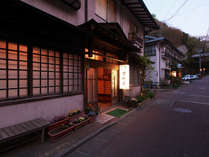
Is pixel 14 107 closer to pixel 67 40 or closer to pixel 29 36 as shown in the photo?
pixel 29 36

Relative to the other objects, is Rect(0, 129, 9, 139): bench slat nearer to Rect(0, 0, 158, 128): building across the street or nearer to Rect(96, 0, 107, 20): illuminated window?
Rect(0, 0, 158, 128): building across the street

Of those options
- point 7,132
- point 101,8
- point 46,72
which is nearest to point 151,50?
point 101,8

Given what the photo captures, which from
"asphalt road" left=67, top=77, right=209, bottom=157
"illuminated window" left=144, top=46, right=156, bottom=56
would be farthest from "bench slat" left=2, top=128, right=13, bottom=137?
"illuminated window" left=144, top=46, right=156, bottom=56

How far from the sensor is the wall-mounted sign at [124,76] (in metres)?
9.66

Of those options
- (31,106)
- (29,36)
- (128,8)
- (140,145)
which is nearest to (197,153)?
(140,145)

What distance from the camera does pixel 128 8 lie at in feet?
36.6

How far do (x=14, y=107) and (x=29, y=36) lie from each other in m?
2.61

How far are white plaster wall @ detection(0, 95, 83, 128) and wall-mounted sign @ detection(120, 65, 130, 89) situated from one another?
4291 mm

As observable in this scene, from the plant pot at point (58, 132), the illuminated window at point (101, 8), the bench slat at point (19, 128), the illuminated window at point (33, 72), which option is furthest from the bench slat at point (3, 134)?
the illuminated window at point (101, 8)

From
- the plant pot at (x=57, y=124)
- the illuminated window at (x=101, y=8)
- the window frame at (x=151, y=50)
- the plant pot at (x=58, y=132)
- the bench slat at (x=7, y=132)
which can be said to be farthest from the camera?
the window frame at (x=151, y=50)

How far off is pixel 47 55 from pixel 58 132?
3264 millimetres

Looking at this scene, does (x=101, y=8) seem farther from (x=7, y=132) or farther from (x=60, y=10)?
(x=7, y=132)

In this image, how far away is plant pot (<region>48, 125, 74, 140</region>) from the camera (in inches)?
172

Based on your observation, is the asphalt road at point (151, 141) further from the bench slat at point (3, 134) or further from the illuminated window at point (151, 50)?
the illuminated window at point (151, 50)
